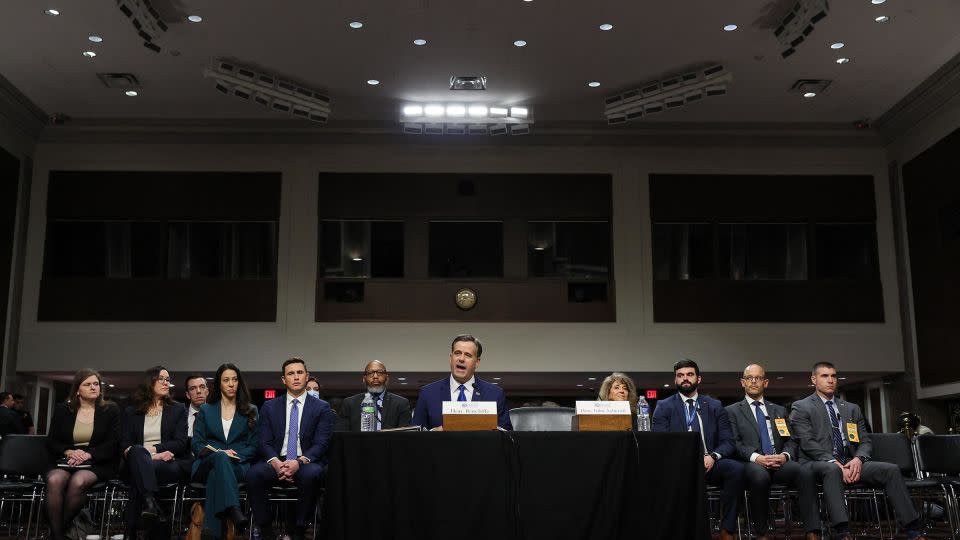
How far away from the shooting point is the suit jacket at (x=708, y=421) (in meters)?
6.55

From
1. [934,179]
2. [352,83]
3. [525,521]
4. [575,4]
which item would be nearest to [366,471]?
[525,521]

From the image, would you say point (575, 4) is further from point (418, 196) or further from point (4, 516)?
point (4, 516)

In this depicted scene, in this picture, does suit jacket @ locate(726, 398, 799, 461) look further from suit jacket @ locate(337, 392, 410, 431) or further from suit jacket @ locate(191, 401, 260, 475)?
suit jacket @ locate(191, 401, 260, 475)

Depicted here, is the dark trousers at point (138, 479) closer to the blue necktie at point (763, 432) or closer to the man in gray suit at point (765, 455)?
the man in gray suit at point (765, 455)

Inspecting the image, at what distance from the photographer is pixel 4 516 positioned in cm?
941

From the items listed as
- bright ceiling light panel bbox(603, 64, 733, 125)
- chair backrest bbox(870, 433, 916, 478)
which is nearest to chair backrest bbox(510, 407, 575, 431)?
chair backrest bbox(870, 433, 916, 478)

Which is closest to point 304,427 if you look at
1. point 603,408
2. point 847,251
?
point 603,408

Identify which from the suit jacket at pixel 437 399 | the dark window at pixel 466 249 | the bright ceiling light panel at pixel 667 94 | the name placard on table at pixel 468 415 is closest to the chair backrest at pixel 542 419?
the suit jacket at pixel 437 399

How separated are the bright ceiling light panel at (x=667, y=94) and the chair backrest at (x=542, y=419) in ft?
21.2

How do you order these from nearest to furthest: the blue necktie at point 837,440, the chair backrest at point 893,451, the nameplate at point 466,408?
1. the nameplate at point 466,408
2. the blue necktie at point 837,440
3. the chair backrest at point 893,451

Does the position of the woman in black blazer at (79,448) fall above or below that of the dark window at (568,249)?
below

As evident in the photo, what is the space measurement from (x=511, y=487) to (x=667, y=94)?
8.10m

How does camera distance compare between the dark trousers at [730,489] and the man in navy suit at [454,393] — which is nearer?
the man in navy suit at [454,393]

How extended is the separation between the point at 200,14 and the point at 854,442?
777 centimetres
